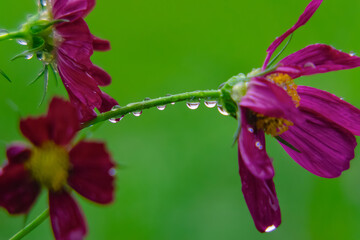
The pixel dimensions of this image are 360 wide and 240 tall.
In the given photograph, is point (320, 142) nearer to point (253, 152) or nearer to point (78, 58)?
point (253, 152)

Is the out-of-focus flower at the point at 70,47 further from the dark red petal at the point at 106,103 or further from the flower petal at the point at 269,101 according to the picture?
the flower petal at the point at 269,101

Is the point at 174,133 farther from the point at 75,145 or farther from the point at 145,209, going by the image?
the point at 75,145

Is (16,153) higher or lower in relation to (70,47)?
lower

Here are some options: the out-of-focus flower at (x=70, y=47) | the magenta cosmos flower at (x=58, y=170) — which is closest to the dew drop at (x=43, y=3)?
the out-of-focus flower at (x=70, y=47)

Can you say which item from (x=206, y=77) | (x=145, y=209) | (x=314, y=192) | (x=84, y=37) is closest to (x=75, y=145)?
(x=84, y=37)

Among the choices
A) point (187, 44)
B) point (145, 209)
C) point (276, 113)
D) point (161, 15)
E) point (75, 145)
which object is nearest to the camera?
point (75, 145)

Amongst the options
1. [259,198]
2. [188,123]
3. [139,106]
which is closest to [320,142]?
[259,198]

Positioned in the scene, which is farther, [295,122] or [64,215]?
[295,122]
